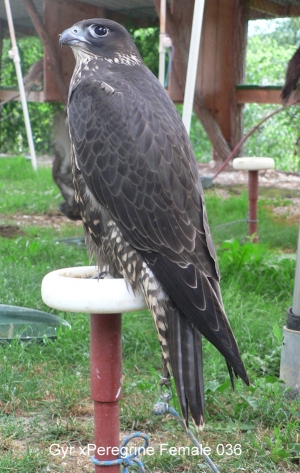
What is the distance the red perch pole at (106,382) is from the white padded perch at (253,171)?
3159 mm

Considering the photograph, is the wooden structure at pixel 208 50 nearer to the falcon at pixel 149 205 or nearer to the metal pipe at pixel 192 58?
the metal pipe at pixel 192 58

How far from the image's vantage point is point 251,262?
403 centimetres

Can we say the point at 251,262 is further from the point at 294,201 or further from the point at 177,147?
the point at 294,201

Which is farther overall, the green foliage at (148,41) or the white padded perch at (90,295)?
the green foliage at (148,41)

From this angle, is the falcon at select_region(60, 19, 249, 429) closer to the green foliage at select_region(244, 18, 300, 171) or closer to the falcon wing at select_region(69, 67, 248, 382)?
the falcon wing at select_region(69, 67, 248, 382)

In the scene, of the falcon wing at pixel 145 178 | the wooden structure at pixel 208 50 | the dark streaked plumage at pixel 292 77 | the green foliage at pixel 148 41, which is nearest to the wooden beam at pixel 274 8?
the wooden structure at pixel 208 50

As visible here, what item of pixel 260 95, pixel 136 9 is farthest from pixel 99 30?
pixel 260 95

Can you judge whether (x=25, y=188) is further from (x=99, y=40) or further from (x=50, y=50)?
(x=99, y=40)

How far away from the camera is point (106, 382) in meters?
1.74

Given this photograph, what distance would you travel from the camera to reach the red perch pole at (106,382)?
1.74 metres

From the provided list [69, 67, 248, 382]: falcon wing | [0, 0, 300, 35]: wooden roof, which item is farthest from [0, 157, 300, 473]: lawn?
[0, 0, 300, 35]: wooden roof

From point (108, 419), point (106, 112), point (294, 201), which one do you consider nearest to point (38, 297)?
point (106, 112)

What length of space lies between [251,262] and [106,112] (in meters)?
2.10

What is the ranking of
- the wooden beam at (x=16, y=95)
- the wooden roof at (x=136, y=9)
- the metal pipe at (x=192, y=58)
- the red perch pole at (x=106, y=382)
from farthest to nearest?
1. the wooden beam at (x=16, y=95)
2. the wooden roof at (x=136, y=9)
3. the metal pipe at (x=192, y=58)
4. the red perch pole at (x=106, y=382)
